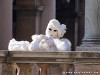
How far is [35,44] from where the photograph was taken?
34.2 feet

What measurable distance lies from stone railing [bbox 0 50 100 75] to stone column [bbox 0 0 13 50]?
46.3 feet

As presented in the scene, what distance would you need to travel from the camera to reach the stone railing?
9742 millimetres

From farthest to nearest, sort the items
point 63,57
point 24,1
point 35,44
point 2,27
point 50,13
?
point 24,1, point 50,13, point 2,27, point 35,44, point 63,57

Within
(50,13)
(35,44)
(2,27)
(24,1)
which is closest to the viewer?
(35,44)

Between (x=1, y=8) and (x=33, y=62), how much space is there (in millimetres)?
14743

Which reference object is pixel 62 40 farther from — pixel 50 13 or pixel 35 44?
pixel 50 13

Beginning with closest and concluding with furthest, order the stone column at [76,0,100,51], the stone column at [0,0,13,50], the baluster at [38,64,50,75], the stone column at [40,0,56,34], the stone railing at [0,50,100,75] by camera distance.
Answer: the stone railing at [0,50,100,75], the baluster at [38,64,50,75], the stone column at [76,0,100,51], the stone column at [0,0,13,50], the stone column at [40,0,56,34]

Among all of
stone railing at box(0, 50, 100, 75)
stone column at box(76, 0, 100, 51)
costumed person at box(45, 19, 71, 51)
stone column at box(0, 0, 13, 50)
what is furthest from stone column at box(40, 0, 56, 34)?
stone railing at box(0, 50, 100, 75)

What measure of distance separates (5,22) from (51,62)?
Answer: 14665 millimetres

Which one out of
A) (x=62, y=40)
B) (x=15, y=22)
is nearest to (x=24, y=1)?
(x=15, y=22)

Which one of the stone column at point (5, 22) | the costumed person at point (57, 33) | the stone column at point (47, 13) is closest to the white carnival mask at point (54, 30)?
the costumed person at point (57, 33)

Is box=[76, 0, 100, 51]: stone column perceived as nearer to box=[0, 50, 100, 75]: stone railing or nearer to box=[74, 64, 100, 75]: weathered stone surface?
box=[0, 50, 100, 75]: stone railing

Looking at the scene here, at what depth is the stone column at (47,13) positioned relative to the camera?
27.9 meters

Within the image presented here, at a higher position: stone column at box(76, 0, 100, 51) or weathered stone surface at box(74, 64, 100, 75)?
stone column at box(76, 0, 100, 51)
